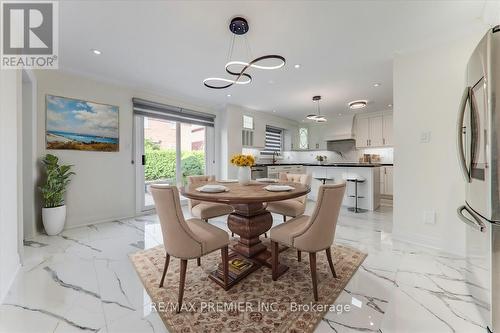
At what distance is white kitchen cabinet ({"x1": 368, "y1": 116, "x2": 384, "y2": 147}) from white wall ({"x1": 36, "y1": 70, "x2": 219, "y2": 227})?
5.73 m

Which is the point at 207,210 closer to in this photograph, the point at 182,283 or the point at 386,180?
the point at 182,283

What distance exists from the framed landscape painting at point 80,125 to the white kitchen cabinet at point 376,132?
632cm

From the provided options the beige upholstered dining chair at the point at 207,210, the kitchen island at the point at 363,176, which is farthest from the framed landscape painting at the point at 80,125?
the kitchen island at the point at 363,176

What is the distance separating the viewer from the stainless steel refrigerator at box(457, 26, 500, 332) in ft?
3.84

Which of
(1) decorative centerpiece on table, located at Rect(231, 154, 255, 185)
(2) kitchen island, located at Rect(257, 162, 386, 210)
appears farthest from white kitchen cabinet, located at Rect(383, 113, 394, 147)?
(1) decorative centerpiece on table, located at Rect(231, 154, 255, 185)

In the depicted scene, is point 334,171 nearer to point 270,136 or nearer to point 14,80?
point 270,136

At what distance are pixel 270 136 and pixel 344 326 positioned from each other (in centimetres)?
581

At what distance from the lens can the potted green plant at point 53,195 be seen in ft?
8.95

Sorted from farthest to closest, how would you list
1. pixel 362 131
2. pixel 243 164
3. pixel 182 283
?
pixel 362 131
pixel 243 164
pixel 182 283

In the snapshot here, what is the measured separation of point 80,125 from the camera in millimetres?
3172

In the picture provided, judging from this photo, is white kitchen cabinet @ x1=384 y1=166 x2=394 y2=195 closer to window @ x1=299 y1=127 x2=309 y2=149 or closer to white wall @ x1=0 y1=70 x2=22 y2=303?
window @ x1=299 y1=127 x2=309 y2=149

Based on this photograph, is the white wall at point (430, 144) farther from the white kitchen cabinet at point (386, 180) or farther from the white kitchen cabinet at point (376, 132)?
→ the white kitchen cabinet at point (376, 132)

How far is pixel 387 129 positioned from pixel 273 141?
325 cm

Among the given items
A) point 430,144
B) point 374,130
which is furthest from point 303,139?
point 430,144
